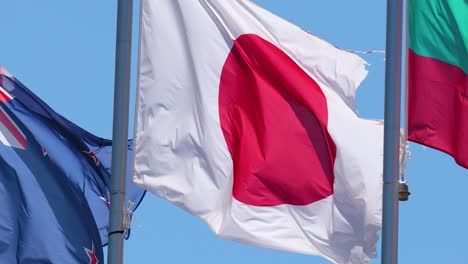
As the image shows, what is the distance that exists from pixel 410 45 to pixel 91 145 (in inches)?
207

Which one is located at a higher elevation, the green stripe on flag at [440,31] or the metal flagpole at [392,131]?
the green stripe on flag at [440,31]

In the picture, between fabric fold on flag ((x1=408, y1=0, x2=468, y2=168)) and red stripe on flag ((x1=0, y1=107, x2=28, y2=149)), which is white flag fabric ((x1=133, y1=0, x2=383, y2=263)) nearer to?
fabric fold on flag ((x1=408, y1=0, x2=468, y2=168))

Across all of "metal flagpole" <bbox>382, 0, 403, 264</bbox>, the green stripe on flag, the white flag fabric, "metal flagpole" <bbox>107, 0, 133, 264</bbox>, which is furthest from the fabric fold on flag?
"metal flagpole" <bbox>107, 0, 133, 264</bbox>

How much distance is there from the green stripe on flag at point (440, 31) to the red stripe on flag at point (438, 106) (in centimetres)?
9

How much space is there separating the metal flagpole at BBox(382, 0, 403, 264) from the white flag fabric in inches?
63.9

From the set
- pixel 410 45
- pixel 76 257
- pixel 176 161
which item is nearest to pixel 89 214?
pixel 76 257

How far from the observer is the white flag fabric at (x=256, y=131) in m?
15.0

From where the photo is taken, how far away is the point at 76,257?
662 inches

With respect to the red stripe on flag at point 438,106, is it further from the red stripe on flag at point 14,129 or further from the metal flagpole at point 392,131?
the red stripe on flag at point 14,129

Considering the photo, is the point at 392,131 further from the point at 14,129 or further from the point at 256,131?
the point at 14,129

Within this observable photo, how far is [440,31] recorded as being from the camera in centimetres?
1447

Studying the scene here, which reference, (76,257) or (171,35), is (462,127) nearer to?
(171,35)

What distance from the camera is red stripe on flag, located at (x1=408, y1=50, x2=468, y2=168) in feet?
46.3

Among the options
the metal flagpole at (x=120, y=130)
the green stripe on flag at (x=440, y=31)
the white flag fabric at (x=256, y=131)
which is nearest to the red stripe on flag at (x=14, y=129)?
the white flag fabric at (x=256, y=131)
